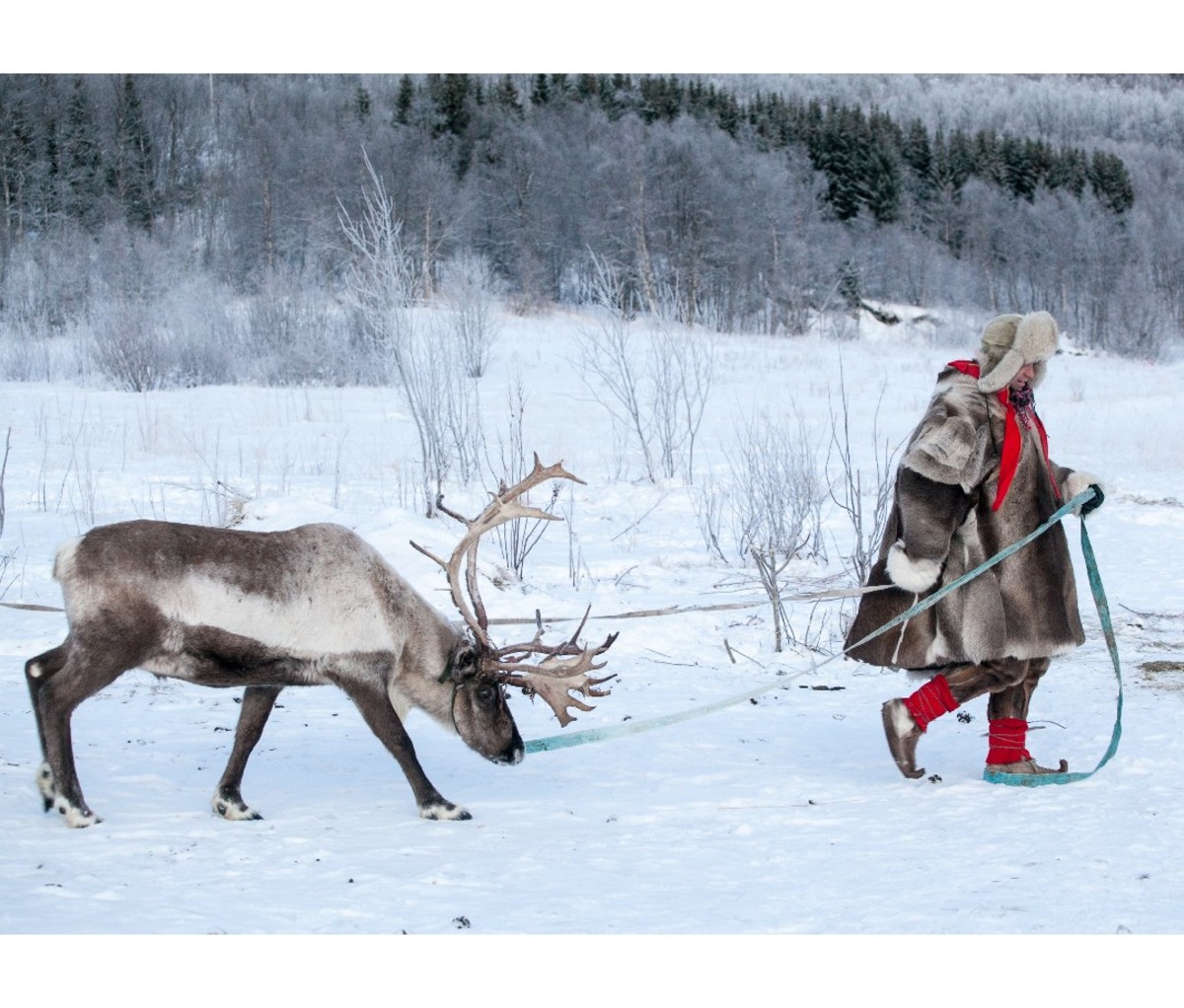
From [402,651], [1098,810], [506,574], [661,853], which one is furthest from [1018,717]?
[506,574]

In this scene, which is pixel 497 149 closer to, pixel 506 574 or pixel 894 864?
pixel 506 574

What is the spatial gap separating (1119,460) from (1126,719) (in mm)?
9098

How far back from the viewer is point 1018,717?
459 cm

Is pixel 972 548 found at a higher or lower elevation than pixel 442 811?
higher

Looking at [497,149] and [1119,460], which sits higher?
[497,149]

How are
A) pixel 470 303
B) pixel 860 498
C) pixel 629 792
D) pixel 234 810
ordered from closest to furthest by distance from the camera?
pixel 234 810 < pixel 629 792 < pixel 860 498 < pixel 470 303

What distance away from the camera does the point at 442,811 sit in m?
4.29

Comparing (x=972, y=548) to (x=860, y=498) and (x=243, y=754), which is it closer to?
(x=243, y=754)

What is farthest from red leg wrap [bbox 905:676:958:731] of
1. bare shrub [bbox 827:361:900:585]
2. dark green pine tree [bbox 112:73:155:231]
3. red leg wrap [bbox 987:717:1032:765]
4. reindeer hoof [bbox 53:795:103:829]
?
dark green pine tree [bbox 112:73:155:231]

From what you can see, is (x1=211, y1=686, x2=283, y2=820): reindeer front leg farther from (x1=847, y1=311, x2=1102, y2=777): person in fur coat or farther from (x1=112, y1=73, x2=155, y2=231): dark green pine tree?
(x1=112, y1=73, x2=155, y2=231): dark green pine tree

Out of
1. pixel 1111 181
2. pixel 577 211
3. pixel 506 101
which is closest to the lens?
pixel 506 101

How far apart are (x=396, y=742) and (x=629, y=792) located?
0.91 m

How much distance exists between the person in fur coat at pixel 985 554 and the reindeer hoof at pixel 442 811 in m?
1.51

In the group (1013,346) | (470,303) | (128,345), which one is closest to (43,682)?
(1013,346)
